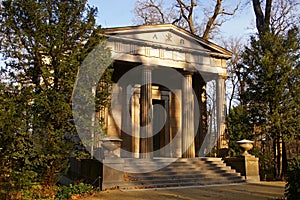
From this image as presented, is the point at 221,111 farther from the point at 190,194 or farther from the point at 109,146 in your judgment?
the point at 190,194

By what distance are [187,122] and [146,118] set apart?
231 cm

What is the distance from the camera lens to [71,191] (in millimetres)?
9195

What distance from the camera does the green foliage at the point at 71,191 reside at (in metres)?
8.77

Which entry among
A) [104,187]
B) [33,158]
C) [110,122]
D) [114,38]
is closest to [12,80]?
[33,158]

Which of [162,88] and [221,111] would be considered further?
[162,88]

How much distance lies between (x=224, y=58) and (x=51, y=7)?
Answer: 1094 cm

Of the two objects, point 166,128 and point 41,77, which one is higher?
point 41,77

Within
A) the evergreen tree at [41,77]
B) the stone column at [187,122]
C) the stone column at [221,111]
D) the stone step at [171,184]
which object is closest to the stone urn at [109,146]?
the stone step at [171,184]

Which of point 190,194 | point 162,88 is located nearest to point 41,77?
point 190,194

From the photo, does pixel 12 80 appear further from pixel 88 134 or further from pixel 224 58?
pixel 224 58

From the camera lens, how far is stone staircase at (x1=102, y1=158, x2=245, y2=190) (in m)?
11.3

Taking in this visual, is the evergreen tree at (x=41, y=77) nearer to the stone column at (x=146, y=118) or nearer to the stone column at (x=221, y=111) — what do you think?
the stone column at (x=146, y=118)

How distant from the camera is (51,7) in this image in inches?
344

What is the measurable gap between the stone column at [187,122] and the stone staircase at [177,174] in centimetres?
93
